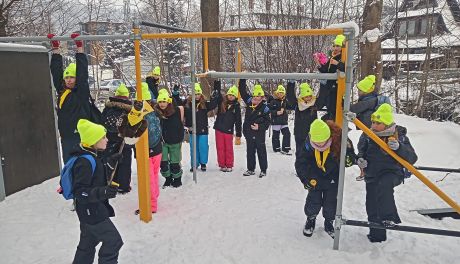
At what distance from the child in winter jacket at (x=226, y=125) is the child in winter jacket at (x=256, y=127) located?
10.5 inches

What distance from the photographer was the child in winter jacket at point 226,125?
654 centimetres

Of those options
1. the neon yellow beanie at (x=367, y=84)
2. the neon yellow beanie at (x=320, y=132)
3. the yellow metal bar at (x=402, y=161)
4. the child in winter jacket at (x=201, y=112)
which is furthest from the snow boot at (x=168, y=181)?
the yellow metal bar at (x=402, y=161)

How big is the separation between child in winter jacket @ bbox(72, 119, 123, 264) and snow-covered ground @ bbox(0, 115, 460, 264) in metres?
0.53

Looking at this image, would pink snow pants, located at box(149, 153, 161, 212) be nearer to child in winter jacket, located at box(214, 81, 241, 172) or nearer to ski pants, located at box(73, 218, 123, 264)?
ski pants, located at box(73, 218, 123, 264)

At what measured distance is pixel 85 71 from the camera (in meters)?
4.17

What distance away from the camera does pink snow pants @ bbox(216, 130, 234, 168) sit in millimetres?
6605

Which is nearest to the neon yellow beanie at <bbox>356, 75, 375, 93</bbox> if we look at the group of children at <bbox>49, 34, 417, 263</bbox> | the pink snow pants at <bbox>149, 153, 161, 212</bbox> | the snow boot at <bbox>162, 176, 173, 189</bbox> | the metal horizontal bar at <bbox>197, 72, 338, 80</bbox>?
the group of children at <bbox>49, 34, 417, 263</bbox>

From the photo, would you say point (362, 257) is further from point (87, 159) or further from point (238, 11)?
point (238, 11)

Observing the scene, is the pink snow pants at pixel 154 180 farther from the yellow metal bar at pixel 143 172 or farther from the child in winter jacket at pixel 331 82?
the child in winter jacket at pixel 331 82

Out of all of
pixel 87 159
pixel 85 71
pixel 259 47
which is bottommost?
pixel 87 159

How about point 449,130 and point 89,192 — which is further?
point 449,130

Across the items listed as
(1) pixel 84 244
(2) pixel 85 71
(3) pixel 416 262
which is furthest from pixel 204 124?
(3) pixel 416 262

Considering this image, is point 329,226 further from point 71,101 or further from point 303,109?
point 71,101

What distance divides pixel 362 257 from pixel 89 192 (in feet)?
8.54
